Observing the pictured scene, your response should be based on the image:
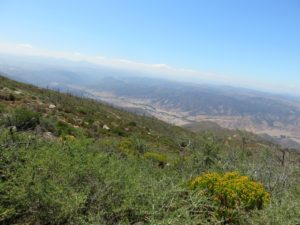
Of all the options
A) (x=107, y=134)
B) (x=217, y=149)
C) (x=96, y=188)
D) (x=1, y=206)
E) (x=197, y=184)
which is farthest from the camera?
(x=107, y=134)

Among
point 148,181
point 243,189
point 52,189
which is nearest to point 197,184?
point 243,189

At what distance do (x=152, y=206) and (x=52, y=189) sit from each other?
284cm

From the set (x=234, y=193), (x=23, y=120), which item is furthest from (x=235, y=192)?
(x=23, y=120)

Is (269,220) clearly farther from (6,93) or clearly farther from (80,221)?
(6,93)

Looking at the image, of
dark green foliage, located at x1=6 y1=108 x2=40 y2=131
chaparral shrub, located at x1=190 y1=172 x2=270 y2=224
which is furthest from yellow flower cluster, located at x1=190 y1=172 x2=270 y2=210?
dark green foliage, located at x1=6 y1=108 x2=40 y2=131

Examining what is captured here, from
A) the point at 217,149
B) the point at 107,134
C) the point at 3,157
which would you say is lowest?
the point at 107,134

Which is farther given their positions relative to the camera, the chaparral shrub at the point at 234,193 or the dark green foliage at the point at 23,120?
the dark green foliage at the point at 23,120

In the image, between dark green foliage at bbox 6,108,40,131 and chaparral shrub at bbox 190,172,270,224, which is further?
dark green foliage at bbox 6,108,40,131

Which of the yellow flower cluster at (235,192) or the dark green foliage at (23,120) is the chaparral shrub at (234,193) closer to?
the yellow flower cluster at (235,192)

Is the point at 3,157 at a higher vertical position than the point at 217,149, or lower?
higher

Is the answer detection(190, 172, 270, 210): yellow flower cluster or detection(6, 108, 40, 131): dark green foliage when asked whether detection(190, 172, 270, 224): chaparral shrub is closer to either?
detection(190, 172, 270, 210): yellow flower cluster

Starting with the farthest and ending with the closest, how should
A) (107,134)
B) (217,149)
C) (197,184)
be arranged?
(107,134)
(217,149)
(197,184)

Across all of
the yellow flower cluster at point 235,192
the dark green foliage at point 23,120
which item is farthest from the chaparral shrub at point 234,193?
the dark green foliage at point 23,120

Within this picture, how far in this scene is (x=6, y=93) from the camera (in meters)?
33.0
